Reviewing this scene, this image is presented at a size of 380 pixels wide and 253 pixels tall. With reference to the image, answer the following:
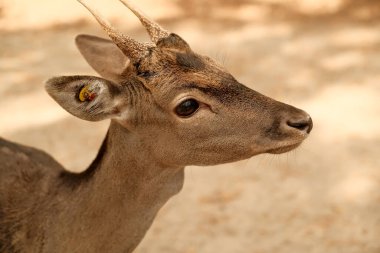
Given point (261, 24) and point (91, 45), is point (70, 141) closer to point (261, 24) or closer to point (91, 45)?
point (91, 45)

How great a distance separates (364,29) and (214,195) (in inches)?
140

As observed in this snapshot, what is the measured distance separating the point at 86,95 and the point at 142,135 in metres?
0.37

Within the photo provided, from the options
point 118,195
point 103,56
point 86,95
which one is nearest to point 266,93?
point 103,56

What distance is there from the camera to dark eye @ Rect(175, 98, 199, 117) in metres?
3.15

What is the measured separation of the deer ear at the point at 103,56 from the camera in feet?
12.3

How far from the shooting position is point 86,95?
3141mm

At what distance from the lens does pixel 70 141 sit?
6.11 meters

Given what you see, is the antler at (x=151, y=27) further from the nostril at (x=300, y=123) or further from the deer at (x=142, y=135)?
the nostril at (x=300, y=123)

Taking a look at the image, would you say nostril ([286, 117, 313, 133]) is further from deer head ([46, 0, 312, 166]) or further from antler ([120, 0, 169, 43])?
antler ([120, 0, 169, 43])

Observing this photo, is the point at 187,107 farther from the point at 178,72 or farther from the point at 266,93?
the point at 266,93

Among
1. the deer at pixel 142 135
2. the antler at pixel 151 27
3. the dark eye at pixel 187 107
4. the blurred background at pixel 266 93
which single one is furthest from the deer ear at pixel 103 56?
the blurred background at pixel 266 93

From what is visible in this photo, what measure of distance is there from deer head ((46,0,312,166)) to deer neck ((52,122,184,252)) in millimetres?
99

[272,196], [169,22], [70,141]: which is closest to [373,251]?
[272,196]

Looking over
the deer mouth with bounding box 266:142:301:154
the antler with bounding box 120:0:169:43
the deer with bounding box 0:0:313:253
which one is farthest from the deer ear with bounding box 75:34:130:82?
the deer mouth with bounding box 266:142:301:154
